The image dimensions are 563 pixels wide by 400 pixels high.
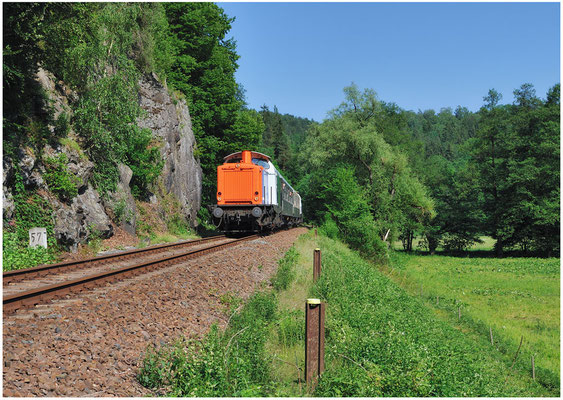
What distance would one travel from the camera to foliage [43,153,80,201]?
13.2 m

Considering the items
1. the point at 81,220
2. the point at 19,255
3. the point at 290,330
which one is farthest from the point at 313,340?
the point at 81,220

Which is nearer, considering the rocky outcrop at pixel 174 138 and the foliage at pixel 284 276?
the foliage at pixel 284 276

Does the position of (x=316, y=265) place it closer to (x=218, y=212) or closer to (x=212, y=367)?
(x=212, y=367)

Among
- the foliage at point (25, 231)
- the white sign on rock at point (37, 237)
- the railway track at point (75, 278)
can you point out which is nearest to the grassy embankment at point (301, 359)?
the railway track at point (75, 278)

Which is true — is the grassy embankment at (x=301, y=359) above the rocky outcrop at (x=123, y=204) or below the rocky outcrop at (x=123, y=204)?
below

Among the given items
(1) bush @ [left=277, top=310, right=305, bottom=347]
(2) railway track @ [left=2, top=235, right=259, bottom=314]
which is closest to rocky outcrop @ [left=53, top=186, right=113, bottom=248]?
(2) railway track @ [left=2, top=235, right=259, bottom=314]

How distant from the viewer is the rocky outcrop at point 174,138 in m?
26.0

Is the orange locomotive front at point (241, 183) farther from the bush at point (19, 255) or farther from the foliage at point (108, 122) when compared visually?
the bush at point (19, 255)

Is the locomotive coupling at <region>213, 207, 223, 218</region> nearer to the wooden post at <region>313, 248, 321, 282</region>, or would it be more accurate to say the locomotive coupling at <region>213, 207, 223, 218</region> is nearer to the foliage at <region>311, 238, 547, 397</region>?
the wooden post at <region>313, 248, 321, 282</region>

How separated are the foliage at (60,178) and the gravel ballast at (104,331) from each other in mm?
6462

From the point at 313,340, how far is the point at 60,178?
11279mm

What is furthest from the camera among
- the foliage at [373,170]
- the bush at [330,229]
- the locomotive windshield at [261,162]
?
the foliage at [373,170]

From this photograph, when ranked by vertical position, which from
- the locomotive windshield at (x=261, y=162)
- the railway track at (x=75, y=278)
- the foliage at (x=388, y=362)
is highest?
the locomotive windshield at (x=261, y=162)

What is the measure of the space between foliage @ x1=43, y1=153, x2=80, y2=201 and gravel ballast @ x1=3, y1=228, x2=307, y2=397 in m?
6.46
